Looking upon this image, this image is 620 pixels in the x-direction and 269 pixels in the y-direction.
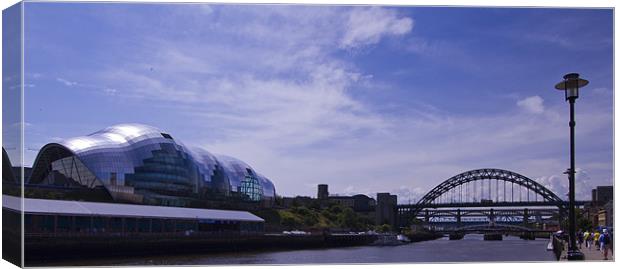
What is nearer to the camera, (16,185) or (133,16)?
(16,185)

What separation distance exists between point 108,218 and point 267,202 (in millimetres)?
32155

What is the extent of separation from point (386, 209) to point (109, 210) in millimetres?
28746

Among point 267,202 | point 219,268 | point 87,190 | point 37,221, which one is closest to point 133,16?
point 219,268

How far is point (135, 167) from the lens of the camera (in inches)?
1998

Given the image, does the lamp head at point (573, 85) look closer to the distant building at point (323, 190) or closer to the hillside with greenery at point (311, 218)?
the distant building at point (323, 190)

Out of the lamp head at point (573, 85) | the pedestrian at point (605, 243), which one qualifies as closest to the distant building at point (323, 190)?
the pedestrian at point (605, 243)

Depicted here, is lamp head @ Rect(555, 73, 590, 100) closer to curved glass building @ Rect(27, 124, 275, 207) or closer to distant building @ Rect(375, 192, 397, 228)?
curved glass building @ Rect(27, 124, 275, 207)

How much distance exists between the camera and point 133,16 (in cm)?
1870

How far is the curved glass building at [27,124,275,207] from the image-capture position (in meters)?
46.5

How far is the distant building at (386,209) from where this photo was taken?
58.3 m

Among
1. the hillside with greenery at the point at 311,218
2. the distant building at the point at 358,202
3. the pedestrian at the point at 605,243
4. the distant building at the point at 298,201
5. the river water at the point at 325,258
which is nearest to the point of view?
the pedestrian at the point at 605,243

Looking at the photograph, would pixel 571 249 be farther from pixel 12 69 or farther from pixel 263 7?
pixel 12 69

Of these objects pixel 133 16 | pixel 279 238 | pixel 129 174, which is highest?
pixel 133 16

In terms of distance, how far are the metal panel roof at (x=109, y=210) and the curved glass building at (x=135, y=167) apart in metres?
4.64
